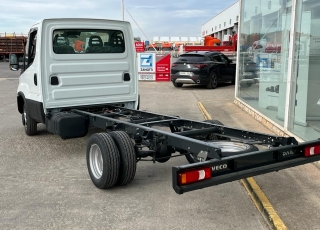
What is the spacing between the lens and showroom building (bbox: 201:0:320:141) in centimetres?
625

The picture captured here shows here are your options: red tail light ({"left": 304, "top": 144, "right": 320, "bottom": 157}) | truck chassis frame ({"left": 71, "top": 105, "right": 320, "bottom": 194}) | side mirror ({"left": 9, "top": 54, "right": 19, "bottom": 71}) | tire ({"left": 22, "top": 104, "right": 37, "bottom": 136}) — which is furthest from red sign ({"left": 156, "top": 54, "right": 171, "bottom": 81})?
red tail light ({"left": 304, "top": 144, "right": 320, "bottom": 157})

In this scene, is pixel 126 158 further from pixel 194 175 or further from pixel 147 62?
pixel 147 62

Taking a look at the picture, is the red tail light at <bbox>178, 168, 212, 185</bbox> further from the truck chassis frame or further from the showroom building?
the showroom building

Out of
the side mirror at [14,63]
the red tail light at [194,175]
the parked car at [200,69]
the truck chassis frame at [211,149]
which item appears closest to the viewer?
the red tail light at [194,175]

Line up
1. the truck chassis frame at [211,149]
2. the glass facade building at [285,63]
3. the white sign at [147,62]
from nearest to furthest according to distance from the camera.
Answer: the truck chassis frame at [211,149] → the glass facade building at [285,63] → the white sign at [147,62]

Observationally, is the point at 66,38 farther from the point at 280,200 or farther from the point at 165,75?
the point at 165,75

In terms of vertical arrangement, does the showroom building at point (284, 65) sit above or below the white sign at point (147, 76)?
above

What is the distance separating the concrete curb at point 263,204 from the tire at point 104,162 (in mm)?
1650

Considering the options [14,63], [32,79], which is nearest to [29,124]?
[32,79]

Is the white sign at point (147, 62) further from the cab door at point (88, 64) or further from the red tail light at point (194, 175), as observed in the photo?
the red tail light at point (194, 175)

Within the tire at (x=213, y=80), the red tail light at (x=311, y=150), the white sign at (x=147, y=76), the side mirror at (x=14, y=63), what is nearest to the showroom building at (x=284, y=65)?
the red tail light at (x=311, y=150)

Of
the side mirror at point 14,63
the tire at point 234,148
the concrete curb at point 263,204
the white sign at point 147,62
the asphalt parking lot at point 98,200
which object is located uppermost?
the side mirror at point 14,63

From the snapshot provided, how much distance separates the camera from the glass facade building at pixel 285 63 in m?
6.23

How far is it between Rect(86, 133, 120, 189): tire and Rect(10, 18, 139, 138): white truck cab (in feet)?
3.74
